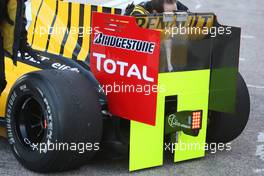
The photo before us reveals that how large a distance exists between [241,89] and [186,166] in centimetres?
84

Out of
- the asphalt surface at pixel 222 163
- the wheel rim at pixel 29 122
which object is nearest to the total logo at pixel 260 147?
the asphalt surface at pixel 222 163

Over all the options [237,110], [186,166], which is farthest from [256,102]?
[186,166]

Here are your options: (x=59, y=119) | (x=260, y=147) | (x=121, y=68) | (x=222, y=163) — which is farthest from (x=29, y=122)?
(x=260, y=147)

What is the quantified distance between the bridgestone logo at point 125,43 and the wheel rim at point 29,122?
67 cm

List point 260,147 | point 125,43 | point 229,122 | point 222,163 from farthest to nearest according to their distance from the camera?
1. point 260,147
2. point 229,122
3. point 222,163
4. point 125,43

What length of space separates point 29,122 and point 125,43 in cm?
95

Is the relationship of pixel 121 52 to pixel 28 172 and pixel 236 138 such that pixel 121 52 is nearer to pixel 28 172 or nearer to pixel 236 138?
pixel 28 172

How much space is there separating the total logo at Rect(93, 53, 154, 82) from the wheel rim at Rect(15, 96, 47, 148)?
1.82 ft

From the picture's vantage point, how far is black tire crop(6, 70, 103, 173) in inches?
157

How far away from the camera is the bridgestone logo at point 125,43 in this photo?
403 centimetres

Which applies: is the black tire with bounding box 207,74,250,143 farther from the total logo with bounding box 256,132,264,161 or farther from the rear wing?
the total logo with bounding box 256,132,264,161

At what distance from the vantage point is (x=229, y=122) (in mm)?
4793

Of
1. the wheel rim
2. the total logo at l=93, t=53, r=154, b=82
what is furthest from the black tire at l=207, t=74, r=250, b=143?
the wheel rim

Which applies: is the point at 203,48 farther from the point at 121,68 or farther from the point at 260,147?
the point at 260,147
